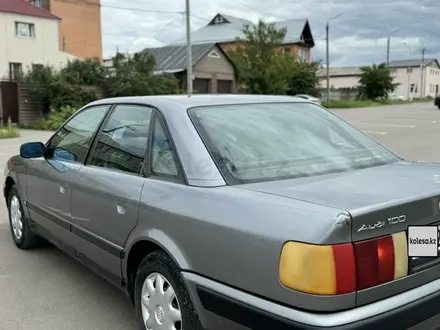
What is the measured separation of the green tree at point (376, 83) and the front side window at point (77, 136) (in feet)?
188

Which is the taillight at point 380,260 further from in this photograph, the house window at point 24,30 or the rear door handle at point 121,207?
the house window at point 24,30

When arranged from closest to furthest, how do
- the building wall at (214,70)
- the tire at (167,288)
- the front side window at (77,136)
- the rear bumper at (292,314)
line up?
the rear bumper at (292,314)
the tire at (167,288)
the front side window at (77,136)
the building wall at (214,70)

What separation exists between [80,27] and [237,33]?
81.0 feet

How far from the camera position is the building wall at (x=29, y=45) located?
3338 centimetres

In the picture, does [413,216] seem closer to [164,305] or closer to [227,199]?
[227,199]

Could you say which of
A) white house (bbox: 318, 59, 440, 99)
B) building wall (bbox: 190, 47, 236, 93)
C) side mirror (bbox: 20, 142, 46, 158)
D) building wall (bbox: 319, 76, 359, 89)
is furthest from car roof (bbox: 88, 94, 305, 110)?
building wall (bbox: 319, 76, 359, 89)

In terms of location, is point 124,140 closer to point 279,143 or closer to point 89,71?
point 279,143

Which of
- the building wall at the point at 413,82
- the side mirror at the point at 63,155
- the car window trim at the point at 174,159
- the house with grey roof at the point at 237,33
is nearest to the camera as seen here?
the car window trim at the point at 174,159

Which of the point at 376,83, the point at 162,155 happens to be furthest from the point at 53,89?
the point at 376,83

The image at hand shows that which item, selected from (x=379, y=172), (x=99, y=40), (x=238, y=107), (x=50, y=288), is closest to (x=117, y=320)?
(x=50, y=288)

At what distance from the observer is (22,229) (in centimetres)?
500

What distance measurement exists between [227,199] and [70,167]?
187 cm

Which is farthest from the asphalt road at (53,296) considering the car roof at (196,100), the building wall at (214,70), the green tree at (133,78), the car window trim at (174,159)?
the building wall at (214,70)

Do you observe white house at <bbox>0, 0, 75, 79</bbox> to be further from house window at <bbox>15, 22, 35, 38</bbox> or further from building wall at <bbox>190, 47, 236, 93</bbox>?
building wall at <bbox>190, 47, 236, 93</bbox>
